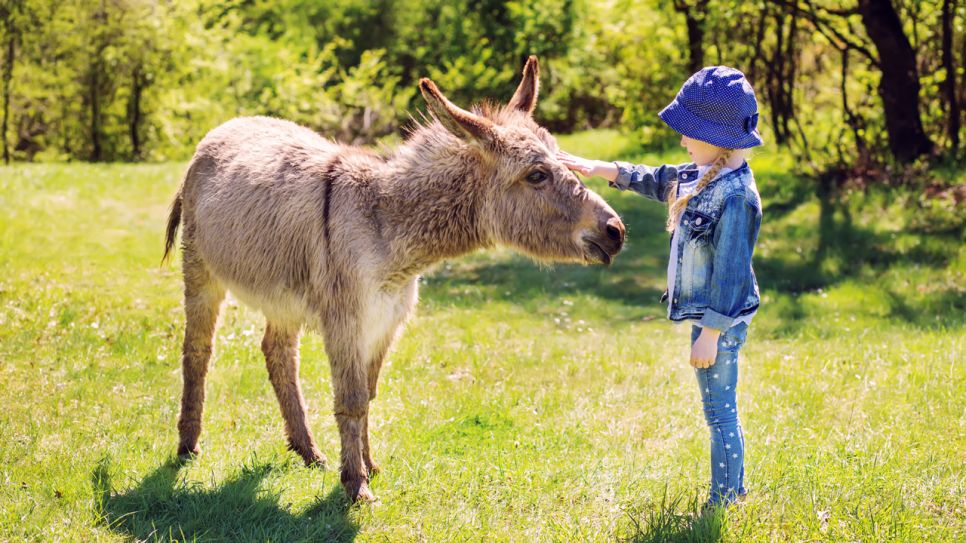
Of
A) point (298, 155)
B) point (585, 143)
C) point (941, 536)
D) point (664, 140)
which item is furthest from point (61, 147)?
point (941, 536)

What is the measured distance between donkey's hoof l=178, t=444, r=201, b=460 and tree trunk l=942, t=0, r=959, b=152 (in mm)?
9536

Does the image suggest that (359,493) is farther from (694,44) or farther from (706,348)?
(694,44)

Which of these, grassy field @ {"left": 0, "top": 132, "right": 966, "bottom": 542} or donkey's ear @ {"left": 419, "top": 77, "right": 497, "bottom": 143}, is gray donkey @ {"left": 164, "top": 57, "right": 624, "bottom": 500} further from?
grassy field @ {"left": 0, "top": 132, "right": 966, "bottom": 542}

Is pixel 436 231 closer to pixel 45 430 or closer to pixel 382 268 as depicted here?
pixel 382 268

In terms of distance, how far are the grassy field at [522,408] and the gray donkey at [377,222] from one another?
618mm

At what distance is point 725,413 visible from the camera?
13.2 feet

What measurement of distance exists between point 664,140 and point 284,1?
11719 mm

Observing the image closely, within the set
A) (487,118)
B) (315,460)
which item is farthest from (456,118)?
(315,460)

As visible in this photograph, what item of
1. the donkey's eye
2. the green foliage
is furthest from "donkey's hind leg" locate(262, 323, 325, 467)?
the green foliage

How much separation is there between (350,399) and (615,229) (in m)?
1.54

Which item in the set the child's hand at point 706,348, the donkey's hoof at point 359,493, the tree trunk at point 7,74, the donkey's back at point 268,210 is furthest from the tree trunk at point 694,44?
the tree trunk at point 7,74

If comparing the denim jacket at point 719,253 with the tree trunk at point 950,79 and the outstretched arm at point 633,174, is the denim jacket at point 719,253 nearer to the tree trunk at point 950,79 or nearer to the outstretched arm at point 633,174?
the outstretched arm at point 633,174

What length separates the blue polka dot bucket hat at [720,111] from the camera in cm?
376

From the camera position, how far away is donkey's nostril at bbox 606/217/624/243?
4.16 metres
